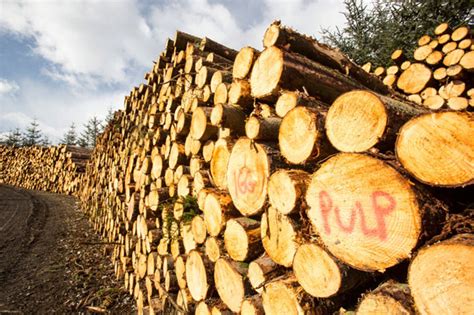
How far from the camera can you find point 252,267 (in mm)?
2014

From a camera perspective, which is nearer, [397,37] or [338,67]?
[338,67]

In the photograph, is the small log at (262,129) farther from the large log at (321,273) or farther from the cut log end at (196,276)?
the cut log end at (196,276)

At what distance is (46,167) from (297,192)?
15429 mm

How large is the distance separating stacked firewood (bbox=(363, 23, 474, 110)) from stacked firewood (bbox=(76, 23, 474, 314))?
176 centimetres

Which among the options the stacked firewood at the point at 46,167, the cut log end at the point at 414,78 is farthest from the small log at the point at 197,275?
the stacked firewood at the point at 46,167

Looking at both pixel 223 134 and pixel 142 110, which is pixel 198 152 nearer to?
pixel 223 134

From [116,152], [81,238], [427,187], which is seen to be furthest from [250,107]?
[81,238]

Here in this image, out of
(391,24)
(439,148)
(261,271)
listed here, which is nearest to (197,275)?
(261,271)

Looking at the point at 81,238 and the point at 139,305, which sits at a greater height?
the point at 81,238

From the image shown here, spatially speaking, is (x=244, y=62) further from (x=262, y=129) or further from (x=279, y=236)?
(x=279, y=236)

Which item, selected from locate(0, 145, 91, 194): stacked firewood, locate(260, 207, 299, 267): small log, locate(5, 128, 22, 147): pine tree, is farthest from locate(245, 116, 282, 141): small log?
locate(5, 128, 22, 147): pine tree

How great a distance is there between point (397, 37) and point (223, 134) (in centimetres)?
802

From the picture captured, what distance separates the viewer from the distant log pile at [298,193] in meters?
1.17

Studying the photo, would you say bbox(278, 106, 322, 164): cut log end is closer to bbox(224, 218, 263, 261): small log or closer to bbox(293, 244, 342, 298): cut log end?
bbox(293, 244, 342, 298): cut log end
